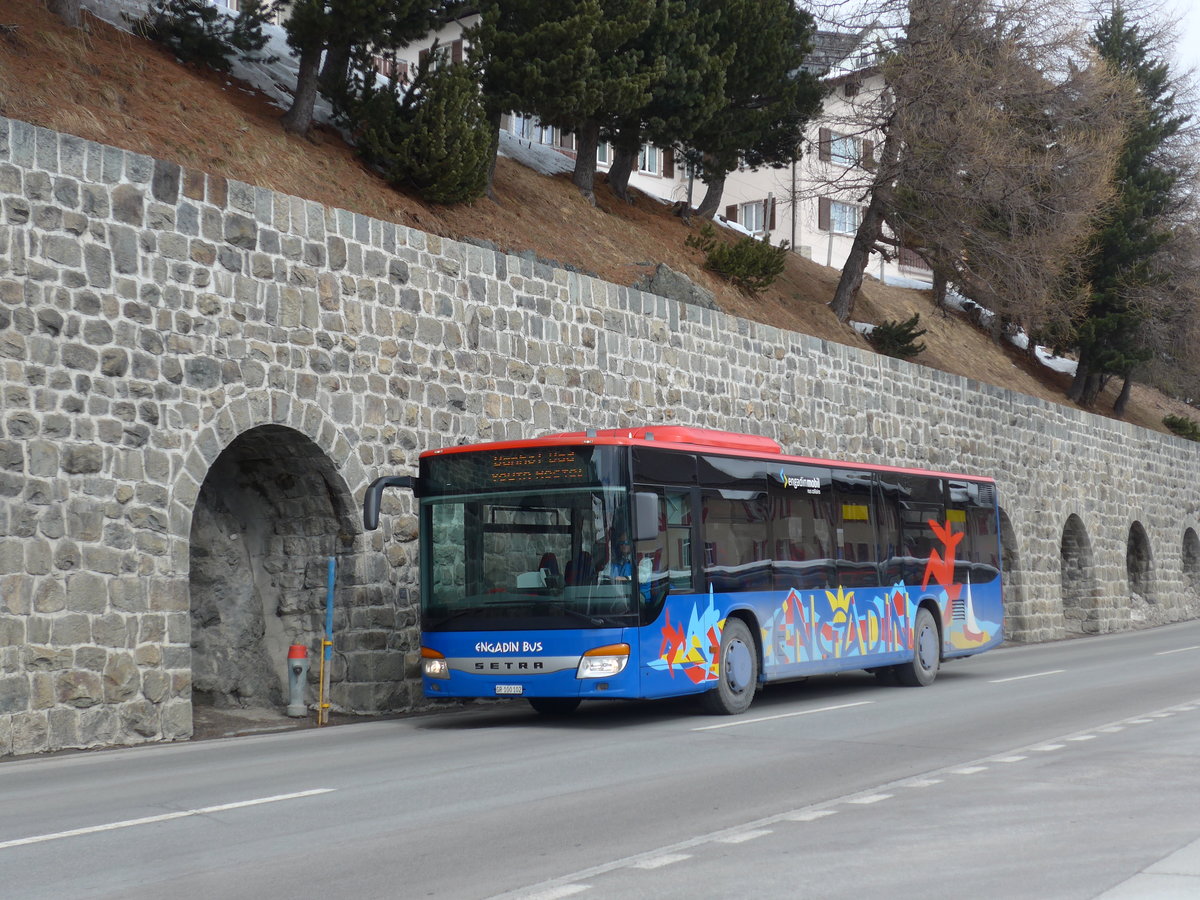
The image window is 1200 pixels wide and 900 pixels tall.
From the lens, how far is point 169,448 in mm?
12648

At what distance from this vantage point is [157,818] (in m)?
7.80

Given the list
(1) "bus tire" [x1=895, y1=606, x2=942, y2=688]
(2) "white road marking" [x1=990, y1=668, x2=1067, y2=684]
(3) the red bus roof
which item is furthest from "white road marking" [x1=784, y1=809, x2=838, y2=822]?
(2) "white road marking" [x1=990, y1=668, x2=1067, y2=684]

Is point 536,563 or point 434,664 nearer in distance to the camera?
point 536,563

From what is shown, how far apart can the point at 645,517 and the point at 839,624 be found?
4249 mm

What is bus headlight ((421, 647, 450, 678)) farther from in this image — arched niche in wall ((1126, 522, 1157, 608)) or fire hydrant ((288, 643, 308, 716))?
arched niche in wall ((1126, 522, 1157, 608))

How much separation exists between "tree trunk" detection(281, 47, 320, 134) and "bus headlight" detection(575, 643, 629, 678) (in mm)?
12547

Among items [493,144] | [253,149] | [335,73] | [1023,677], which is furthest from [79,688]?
[493,144]

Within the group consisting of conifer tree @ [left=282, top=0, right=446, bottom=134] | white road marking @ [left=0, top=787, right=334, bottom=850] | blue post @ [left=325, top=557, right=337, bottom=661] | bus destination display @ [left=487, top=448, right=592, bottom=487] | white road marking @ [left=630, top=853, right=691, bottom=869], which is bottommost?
white road marking @ [left=630, top=853, right=691, bottom=869]

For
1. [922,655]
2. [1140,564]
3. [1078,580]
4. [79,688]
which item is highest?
[1140,564]

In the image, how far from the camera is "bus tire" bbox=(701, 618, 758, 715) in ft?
44.9

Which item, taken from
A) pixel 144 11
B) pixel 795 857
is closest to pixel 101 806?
pixel 795 857

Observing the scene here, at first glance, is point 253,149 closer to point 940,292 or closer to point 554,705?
point 554,705

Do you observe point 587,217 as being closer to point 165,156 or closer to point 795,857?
point 165,156

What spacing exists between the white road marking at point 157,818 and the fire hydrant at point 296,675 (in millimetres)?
5128
